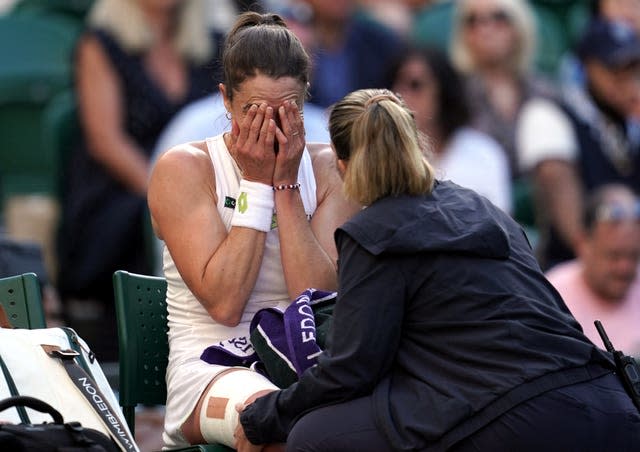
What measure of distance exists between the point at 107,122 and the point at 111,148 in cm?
12

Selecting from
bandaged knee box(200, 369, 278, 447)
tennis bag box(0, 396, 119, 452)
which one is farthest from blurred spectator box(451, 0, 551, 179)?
tennis bag box(0, 396, 119, 452)

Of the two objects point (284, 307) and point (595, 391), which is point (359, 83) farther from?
point (595, 391)

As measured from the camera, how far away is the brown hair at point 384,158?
2.99 metres

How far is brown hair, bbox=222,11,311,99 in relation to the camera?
134 inches

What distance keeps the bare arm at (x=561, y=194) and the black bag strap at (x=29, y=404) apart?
14.2 feet

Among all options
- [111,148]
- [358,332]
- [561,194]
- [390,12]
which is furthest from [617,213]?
[358,332]

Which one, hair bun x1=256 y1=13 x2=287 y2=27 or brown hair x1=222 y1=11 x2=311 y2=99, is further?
hair bun x1=256 y1=13 x2=287 y2=27

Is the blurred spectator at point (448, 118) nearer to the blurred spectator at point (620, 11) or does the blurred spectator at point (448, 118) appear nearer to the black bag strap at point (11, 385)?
the blurred spectator at point (620, 11)

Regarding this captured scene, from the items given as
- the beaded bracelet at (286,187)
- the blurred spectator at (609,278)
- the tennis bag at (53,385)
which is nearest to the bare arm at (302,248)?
the beaded bracelet at (286,187)

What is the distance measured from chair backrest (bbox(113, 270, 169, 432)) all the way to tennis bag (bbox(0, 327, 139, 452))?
332 millimetres

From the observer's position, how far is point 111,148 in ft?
20.8

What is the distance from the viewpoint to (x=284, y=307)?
11.6 feet

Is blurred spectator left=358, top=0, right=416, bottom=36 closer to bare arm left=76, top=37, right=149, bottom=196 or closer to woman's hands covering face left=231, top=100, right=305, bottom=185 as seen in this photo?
bare arm left=76, top=37, right=149, bottom=196

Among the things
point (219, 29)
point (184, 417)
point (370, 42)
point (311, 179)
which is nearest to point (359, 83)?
point (370, 42)
